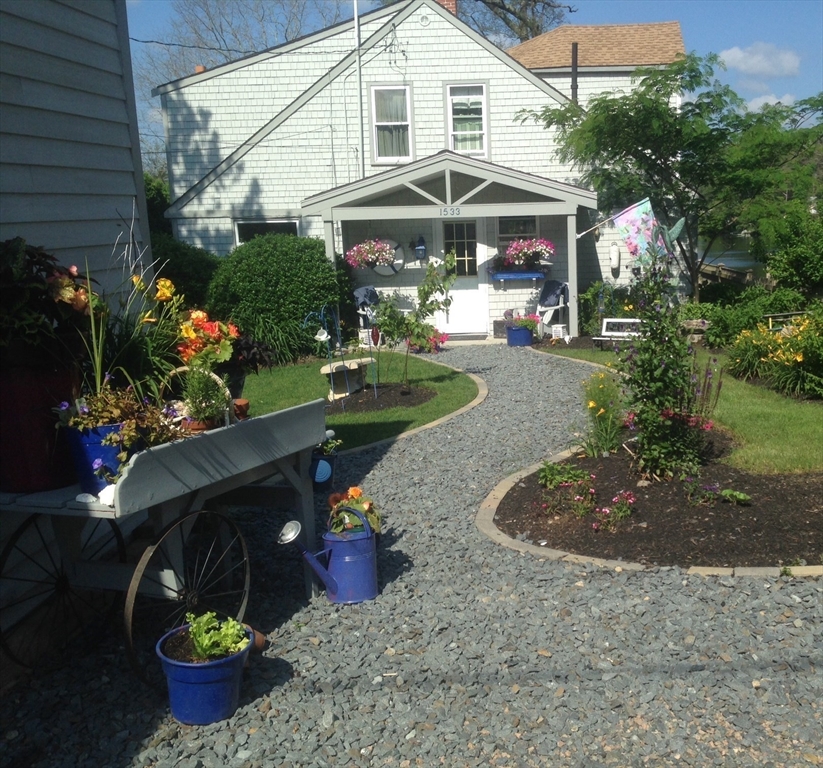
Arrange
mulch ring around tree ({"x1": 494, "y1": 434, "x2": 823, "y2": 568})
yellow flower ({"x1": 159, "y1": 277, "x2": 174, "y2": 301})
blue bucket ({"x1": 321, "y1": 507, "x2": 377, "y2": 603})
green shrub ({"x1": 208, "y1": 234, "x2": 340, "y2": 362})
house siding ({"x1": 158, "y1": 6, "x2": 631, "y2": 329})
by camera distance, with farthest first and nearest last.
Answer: house siding ({"x1": 158, "y1": 6, "x2": 631, "y2": 329}) → green shrub ({"x1": 208, "y1": 234, "x2": 340, "y2": 362}) → mulch ring around tree ({"x1": 494, "y1": 434, "x2": 823, "y2": 568}) → blue bucket ({"x1": 321, "y1": 507, "x2": 377, "y2": 603}) → yellow flower ({"x1": 159, "y1": 277, "x2": 174, "y2": 301})

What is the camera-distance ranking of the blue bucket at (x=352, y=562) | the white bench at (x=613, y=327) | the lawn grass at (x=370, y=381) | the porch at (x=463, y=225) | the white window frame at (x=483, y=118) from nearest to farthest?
the blue bucket at (x=352, y=562) < the lawn grass at (x=370, y=381) < the white bench at (x=613, y=327) < the porch at (x=463, y=225) < the white window frame at (x=483, y=118)

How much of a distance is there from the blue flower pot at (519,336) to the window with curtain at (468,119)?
4.20m

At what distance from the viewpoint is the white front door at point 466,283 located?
17.5 meters

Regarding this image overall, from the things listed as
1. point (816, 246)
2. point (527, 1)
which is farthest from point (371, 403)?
point (527, 1)

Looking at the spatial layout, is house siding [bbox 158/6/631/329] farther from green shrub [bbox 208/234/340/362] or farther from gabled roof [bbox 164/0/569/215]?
green shrub [bbox 208/234/340/362]

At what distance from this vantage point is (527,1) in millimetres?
35188

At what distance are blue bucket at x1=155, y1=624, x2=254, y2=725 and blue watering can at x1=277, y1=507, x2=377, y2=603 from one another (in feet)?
3.73

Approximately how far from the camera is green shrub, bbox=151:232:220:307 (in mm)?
16156

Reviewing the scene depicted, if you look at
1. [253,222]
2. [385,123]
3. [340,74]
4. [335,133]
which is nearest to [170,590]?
[253,222]

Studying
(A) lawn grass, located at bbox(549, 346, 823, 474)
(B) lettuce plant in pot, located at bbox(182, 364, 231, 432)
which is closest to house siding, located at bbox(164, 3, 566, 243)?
(A) lawn grass, located at bbox(549, 346, 823, 474)

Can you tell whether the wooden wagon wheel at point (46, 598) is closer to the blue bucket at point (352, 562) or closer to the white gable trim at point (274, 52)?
the blue bucket at point (352, 562)

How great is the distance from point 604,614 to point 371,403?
627cm

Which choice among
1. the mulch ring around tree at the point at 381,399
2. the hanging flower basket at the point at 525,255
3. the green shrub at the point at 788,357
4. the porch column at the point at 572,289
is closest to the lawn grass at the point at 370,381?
the mulch ring around tree at the point at 381,399

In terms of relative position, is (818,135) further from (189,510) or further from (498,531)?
(189,510)
